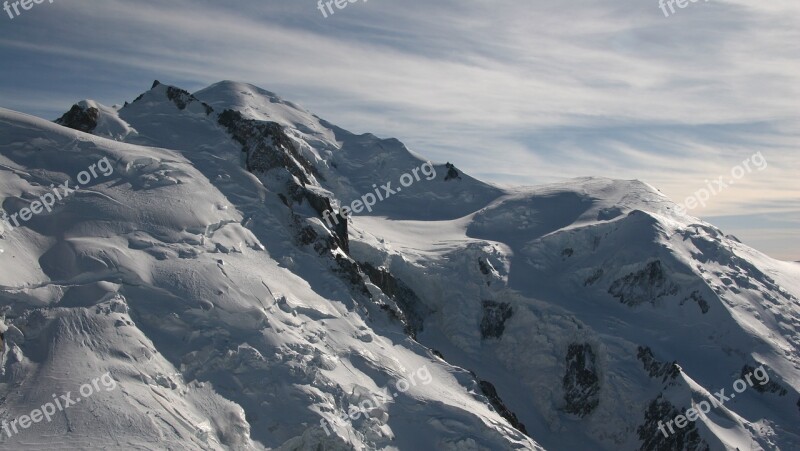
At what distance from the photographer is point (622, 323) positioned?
64062 millimetres

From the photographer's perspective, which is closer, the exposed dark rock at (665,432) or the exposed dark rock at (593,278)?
the exposed dark rock at (665,432)

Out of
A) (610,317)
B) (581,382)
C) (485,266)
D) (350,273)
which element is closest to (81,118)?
(350,273)

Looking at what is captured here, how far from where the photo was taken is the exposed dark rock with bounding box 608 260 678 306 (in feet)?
221

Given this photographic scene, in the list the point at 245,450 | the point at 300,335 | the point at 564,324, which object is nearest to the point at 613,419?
the point at 564,324

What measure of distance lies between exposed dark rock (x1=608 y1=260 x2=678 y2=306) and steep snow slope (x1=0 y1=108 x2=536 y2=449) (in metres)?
29.3

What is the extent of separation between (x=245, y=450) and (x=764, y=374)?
46.7m

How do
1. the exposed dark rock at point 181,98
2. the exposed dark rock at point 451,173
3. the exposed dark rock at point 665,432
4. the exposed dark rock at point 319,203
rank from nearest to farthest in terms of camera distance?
the exposed dark rock at point 665,432, the exposed dark rock at point 319,203, the exposed dark rock at point 181,98, the exposed dark rock at point 451,173

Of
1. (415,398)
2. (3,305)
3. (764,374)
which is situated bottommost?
(764,374)

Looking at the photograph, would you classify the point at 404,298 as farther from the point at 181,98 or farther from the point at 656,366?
the point at 181,98

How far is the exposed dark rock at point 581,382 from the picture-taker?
59.2 metres

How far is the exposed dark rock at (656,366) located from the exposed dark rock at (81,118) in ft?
158

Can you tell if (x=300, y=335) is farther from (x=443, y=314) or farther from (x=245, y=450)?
(x=443, y=314)

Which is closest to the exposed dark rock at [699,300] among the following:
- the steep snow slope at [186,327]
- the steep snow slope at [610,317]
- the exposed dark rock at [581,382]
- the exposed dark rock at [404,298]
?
the steep snow slope at [610,317]

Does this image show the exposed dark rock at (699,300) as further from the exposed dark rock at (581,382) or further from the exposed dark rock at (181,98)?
the exposed dark rock at (181,98)
